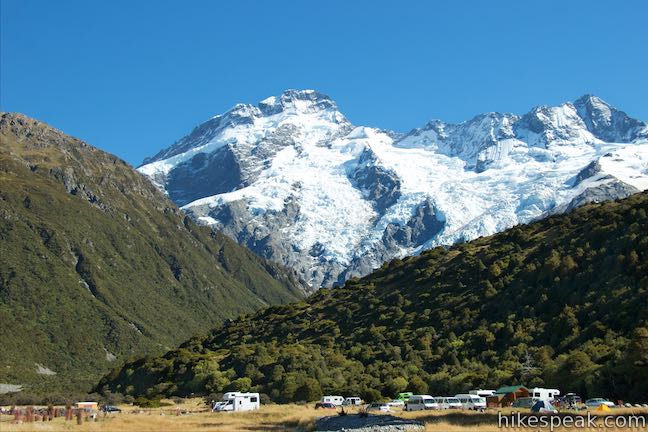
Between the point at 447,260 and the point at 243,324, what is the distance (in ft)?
140

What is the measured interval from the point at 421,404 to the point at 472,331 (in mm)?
42386

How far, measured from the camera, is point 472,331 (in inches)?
4542

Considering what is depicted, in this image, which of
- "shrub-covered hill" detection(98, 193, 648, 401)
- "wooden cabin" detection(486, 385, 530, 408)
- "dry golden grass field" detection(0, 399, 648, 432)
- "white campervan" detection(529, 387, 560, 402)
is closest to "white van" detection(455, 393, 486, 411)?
"wooden cabin" detection(486, 385, 530, 408)

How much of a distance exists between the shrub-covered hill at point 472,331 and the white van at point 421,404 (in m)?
16.3

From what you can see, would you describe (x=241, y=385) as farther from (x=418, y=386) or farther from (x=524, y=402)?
(x=524, y=402)

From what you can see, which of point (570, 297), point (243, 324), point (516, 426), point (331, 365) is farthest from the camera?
point (243, 324)

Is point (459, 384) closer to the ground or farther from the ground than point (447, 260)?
closer to the ground

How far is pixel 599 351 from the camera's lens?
8925 cm

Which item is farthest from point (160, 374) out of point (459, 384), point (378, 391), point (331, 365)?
point (459, 384)

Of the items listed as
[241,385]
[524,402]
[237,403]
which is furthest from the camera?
[241,385]

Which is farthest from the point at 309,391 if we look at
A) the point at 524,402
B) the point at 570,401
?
the point at 524,402

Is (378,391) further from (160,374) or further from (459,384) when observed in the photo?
(160,374)

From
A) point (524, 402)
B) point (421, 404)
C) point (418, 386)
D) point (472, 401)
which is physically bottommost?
point (524, 402)

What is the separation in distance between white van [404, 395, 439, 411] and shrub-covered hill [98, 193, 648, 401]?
53.5ft
